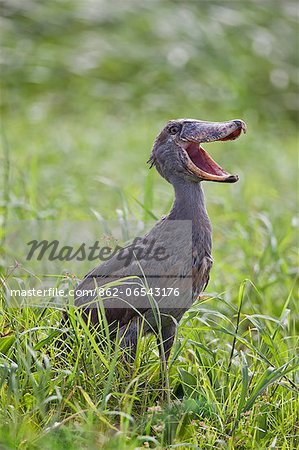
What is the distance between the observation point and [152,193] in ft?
13.6

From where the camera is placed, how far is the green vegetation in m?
2.77

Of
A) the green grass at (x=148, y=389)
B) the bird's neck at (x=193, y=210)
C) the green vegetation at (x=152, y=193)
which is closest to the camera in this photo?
the green grass at (x=148, y=389)

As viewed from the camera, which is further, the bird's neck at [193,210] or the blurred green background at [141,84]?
the blurred green background at [141,84]

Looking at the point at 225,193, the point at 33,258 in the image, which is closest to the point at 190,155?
the point at 33,258

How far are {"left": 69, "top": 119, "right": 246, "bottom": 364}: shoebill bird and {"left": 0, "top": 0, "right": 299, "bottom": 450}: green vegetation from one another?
0.11 metres

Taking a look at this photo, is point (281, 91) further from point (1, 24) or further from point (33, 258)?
point (33, 258)

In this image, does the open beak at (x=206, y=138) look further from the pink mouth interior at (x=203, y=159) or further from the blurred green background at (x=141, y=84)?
the blurred green background at (x=141, y=84)

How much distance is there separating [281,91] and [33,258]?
462cm

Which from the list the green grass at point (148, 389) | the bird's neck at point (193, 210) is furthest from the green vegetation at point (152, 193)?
the bird's neck at point (193, 210)

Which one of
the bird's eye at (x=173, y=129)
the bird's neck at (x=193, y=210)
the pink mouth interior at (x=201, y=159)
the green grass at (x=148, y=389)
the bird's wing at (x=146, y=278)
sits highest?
the bird's eye at (x=173, y=129)

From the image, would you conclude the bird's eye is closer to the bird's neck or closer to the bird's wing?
the bird's neck

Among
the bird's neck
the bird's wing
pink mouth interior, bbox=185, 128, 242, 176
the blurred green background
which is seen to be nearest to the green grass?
the bird's wing

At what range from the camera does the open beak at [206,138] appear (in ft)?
9.38

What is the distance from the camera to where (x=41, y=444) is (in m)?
2.57
